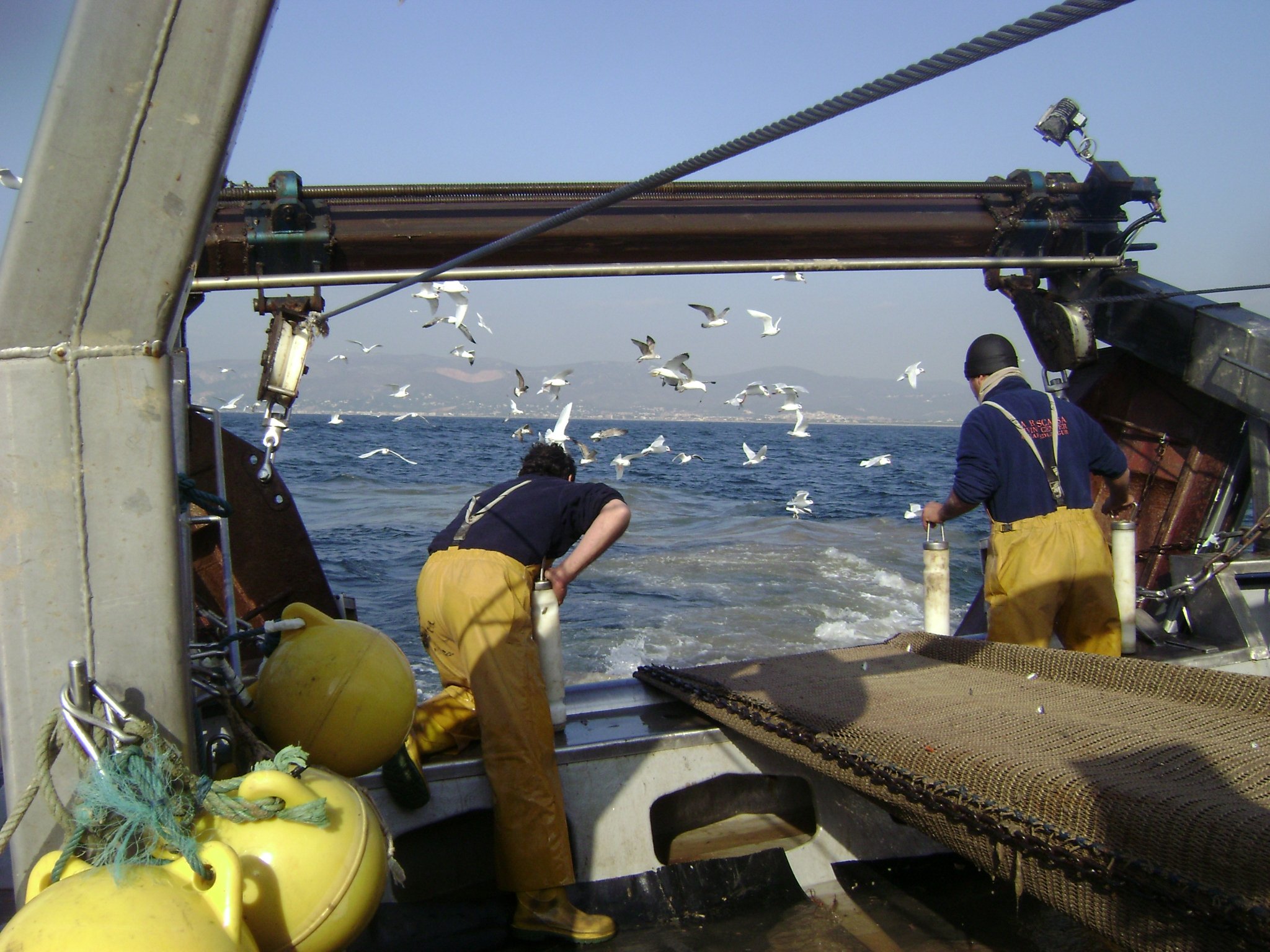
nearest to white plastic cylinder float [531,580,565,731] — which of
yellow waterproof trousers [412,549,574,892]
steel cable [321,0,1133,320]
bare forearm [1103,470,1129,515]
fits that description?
yellow waterproof trousers [412,549,574,892]

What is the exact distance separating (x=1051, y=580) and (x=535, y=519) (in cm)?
225

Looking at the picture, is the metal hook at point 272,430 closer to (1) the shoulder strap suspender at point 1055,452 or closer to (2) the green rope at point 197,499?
(2) the green rope at point 197,499

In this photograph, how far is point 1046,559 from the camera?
4.09 meters

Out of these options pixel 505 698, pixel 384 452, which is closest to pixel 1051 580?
pixel 505 698

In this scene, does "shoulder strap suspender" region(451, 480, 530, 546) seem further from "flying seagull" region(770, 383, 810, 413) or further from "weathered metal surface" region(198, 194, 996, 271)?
"flying seagull" region(770, 383, 810, 413)

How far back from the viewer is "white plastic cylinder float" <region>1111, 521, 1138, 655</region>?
4430 mm

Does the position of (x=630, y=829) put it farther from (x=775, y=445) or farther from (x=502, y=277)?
(x=775, y=445)

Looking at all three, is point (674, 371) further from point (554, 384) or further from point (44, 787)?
point (44, 787)

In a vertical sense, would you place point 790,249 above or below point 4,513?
above

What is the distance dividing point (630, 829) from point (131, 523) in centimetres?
229

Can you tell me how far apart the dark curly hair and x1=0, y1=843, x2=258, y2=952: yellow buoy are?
2.49 m

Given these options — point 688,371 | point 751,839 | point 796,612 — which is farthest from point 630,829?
point 688,371

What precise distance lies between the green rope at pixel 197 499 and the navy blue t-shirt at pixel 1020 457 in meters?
3.11

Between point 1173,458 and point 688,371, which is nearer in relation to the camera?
point 1173,458
